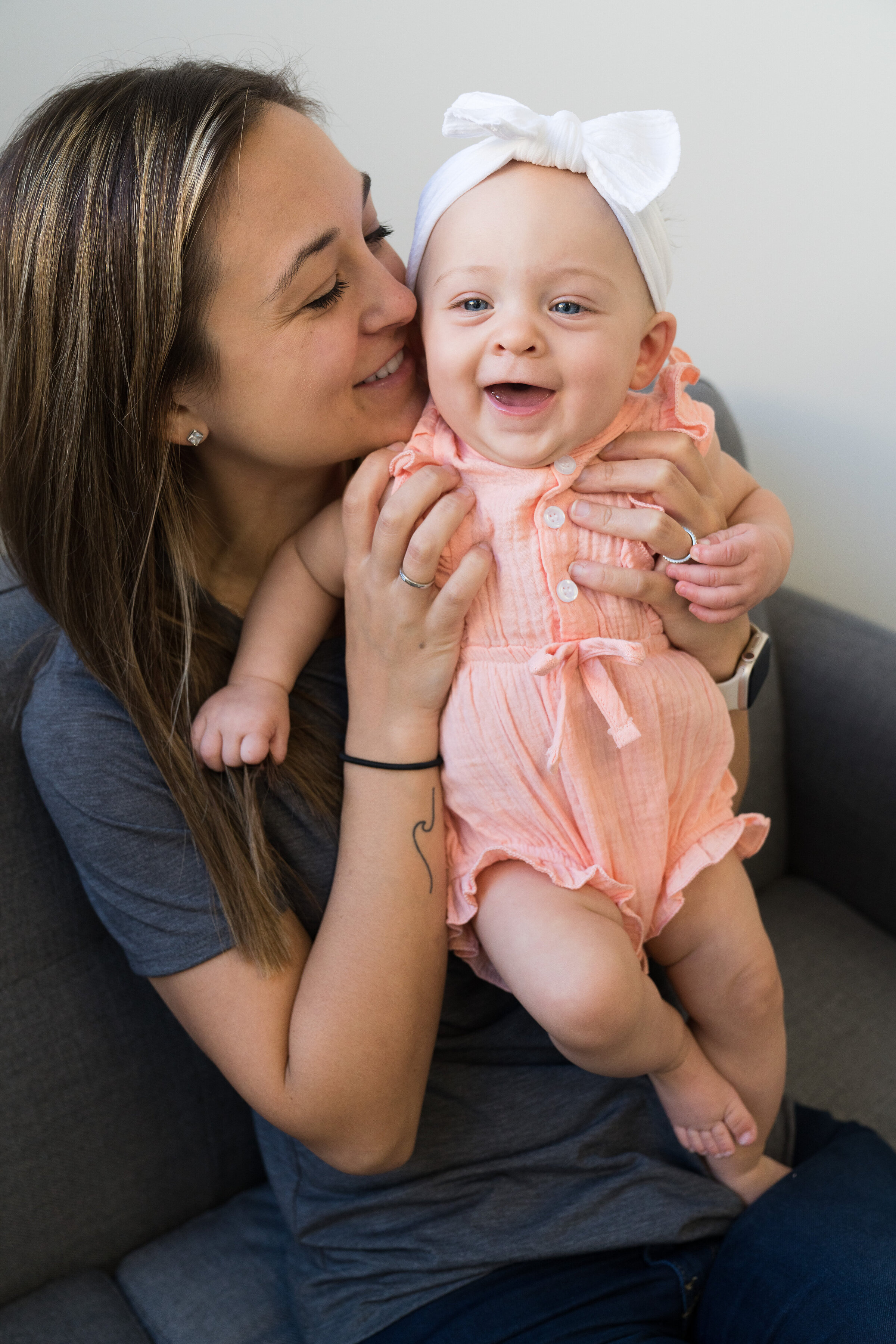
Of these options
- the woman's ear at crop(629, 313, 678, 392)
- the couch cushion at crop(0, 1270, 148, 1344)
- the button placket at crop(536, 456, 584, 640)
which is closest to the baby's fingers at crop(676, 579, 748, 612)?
the button placket at crop(536, 456, 584, 640)

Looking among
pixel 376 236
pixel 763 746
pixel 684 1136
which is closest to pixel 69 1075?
pixel 684 1136

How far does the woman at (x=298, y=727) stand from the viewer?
0.99 m

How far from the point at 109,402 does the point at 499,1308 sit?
1082 millimetres

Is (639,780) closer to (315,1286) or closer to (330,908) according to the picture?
(330,908)

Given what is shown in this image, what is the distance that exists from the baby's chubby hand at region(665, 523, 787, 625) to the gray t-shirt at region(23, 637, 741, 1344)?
0.45m

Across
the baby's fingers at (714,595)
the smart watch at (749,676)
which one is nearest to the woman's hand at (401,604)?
the baby's fingers at (714,595)

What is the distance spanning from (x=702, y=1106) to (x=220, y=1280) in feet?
2.34

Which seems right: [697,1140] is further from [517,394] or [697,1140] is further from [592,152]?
[592,152]

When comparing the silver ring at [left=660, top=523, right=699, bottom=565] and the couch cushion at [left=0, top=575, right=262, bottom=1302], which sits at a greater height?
the silver ring at [left=660, top=523, right=699, bottom=565]

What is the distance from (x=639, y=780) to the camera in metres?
1.07

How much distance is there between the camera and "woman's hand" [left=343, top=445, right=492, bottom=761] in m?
1.03

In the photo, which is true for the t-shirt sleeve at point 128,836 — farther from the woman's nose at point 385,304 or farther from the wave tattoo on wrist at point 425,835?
the woman's nose at point 385,304

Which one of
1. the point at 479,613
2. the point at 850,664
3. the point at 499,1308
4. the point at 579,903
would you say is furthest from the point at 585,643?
the point at 850,664

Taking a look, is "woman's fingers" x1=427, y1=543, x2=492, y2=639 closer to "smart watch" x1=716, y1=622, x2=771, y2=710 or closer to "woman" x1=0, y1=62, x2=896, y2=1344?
"woman" x1=0, y1=62, x2=896, y2=1344
